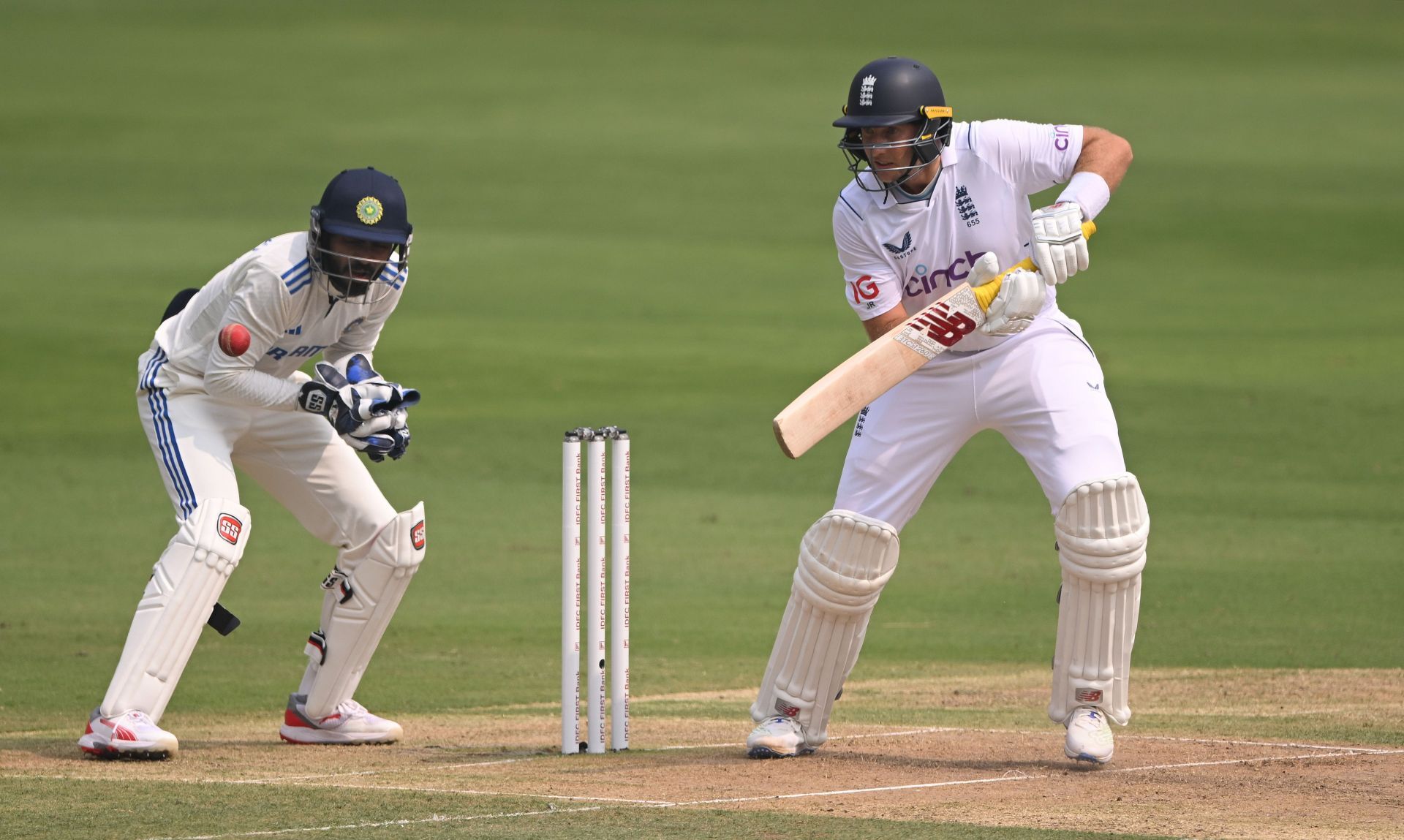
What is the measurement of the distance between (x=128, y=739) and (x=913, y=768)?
254 centimetres

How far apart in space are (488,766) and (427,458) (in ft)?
30.5

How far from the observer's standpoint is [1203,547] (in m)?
12.5

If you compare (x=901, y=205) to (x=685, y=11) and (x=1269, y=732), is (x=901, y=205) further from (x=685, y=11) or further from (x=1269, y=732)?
(x=685, y=11)

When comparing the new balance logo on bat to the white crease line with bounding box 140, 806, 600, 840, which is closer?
the white crease line with bounding box 140, 806, 600, 840

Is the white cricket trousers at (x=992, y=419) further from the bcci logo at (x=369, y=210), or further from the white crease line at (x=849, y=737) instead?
the bcci logo at (x=369, y=210)

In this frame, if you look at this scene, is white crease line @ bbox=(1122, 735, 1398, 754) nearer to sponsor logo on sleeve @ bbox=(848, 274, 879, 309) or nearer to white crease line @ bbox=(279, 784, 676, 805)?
sponsor logo on sleeve @ bbox=(848, 274, 879, 309)

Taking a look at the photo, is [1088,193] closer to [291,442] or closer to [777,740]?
[777,740]

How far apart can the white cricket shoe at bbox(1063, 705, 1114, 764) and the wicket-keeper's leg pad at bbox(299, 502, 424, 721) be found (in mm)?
2402

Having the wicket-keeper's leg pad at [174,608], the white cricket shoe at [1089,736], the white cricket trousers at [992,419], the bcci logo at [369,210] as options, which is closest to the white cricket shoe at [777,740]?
the white cricket trousers at [992,419]

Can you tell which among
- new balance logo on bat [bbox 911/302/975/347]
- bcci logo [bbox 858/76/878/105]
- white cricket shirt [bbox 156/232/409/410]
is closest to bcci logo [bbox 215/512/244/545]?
white cricket shirt [bbox 156/232/409/410]

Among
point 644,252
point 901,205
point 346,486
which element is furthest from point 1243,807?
point 644,252

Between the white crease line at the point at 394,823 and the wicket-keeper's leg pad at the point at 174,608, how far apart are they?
150 centimetres

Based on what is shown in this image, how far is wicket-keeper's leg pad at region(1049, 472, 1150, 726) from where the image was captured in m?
6.27

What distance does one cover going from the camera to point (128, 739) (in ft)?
21.9
